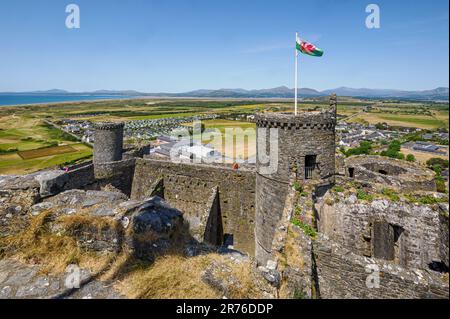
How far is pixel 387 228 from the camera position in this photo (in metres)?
8.66

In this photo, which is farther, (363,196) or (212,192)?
(212,192)

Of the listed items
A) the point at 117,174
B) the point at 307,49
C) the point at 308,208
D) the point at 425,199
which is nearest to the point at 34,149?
the point at 117,174

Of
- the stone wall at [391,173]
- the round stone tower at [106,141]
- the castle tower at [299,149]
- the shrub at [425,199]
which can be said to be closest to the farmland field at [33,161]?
the round stone tower at [106,141]

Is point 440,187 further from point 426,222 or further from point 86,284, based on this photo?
point 86,284

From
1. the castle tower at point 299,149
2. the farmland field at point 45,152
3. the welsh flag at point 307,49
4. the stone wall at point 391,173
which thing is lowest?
the farmland field at point 45,152

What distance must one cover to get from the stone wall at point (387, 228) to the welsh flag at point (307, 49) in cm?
600

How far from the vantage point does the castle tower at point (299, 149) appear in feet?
35.2

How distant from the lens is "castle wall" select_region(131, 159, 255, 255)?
15.1m

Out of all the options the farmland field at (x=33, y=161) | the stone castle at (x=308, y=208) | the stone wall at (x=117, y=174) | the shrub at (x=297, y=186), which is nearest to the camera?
the stone castle at (x=308, y=208)

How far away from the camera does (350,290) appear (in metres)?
6.11

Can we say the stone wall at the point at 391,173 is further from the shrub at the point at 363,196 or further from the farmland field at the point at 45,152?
the farmland field at the point at 45,152

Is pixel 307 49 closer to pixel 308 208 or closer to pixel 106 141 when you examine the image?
pixel 308 208

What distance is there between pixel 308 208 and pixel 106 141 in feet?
49.3

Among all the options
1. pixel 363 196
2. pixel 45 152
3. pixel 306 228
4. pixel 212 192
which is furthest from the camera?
pixel 45 152
